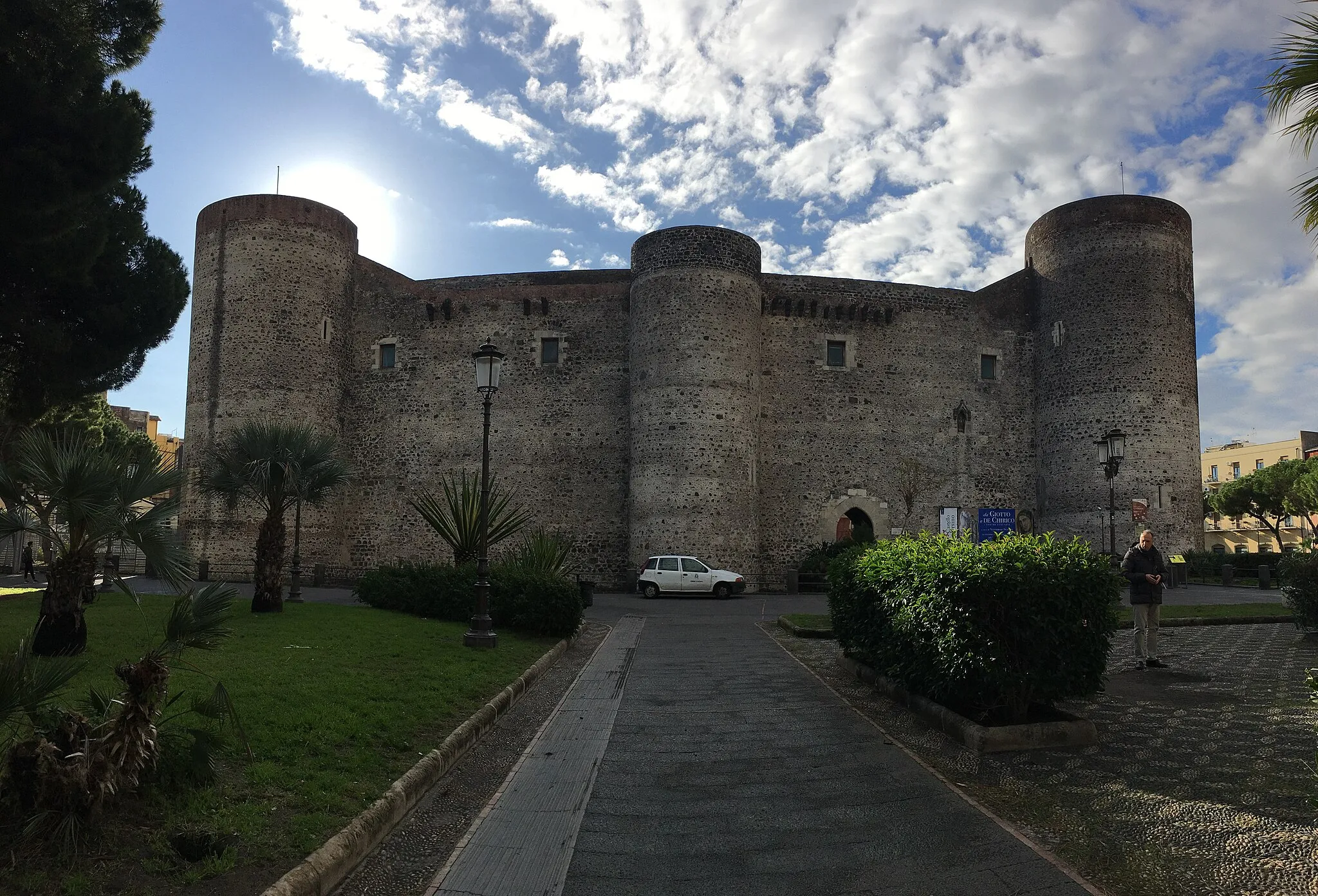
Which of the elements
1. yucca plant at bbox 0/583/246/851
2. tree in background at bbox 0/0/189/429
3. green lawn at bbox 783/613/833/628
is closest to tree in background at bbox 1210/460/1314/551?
green lawn at bbox 783/613/833/628

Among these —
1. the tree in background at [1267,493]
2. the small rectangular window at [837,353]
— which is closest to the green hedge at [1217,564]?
the small rectangular window at [837,353]

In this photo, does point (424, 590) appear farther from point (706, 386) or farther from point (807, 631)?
point (706, 386)

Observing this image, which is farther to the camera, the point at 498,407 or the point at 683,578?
the point at 498,407

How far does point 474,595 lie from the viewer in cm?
1312

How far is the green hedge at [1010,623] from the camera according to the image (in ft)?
19.2

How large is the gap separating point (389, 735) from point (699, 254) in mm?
21547

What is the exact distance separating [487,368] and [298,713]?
6725 mm

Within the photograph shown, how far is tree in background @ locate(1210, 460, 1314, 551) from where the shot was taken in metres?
45.4

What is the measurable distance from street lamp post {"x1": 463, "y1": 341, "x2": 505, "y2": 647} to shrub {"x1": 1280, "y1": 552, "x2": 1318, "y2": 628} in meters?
11.5

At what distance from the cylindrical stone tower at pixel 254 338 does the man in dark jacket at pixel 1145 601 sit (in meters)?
23.1

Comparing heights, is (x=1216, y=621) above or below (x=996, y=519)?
below

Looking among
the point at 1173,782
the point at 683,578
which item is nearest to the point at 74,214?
the point at 1173,782

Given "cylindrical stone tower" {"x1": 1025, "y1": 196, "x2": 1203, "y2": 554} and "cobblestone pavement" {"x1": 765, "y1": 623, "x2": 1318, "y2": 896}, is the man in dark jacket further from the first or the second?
"cylindrical stone tower" {"x1": 1025, "y1": 196, "x2": 1203, "y2": 554}

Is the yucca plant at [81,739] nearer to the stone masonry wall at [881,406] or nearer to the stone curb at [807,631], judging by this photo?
the stone curb at [807,631]
